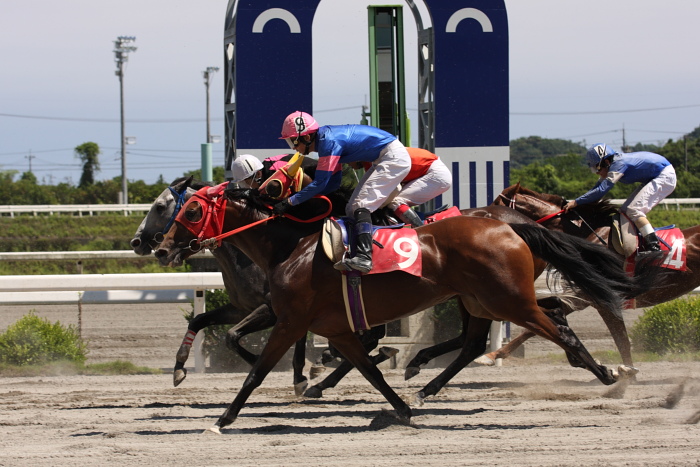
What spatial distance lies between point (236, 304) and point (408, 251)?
79.2 inches

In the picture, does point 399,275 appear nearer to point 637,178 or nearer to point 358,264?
point 358,264

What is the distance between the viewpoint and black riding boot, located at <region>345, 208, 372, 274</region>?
197 inches

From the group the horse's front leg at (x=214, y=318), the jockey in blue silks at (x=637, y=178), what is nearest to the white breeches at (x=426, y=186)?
the jockey in blue silks at (x=637, y=178)

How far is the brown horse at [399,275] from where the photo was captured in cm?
512

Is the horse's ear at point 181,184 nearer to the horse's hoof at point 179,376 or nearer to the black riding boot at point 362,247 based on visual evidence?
the horse's hoof at point 179,376

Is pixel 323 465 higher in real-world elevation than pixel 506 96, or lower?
lower

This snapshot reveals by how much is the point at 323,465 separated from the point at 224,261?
2.77 metres

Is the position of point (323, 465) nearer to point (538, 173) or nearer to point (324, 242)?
point (324, 242)

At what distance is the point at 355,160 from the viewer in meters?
5.36

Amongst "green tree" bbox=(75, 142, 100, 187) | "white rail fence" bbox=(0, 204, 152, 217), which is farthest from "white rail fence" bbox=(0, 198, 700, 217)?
"green tree" bbox=(75, 142, 100, 187)

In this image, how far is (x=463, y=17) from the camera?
834 centimetres

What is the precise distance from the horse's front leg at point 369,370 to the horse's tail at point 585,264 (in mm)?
1219

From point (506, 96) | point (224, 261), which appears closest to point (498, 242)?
point (224, 261)

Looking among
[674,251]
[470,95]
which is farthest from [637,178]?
[470,95]
